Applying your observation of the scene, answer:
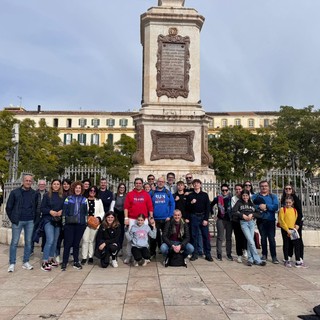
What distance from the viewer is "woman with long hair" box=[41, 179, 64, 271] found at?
780 centimetres

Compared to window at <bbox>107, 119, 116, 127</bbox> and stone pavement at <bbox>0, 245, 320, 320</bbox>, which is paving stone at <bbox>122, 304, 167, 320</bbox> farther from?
window at <bbox>107, 119, 116, 127</bbox>

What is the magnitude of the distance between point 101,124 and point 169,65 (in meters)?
66.2

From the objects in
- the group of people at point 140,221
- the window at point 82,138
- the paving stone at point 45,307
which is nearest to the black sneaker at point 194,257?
the group of people at point 140,221

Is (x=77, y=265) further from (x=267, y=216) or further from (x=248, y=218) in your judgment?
(x=267, y=216)

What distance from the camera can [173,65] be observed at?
1422 cm

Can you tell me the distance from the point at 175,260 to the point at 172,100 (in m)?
7.73

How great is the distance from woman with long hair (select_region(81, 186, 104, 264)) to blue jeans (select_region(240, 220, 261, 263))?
10.8ft

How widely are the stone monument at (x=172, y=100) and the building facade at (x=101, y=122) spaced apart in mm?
63272

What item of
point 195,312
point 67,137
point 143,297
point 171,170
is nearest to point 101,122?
point 67,137

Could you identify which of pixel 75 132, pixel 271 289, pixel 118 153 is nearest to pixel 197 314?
pixel 271 289

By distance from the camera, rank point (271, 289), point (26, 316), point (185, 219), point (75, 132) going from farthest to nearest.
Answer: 1. point (75, 132)
2. point (185, 219)
3. point (271, 289)
4. point (26, 316)

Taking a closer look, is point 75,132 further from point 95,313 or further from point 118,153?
point 95,313

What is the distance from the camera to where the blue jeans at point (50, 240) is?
A: 773cm

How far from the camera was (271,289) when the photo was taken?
19.8 feet
